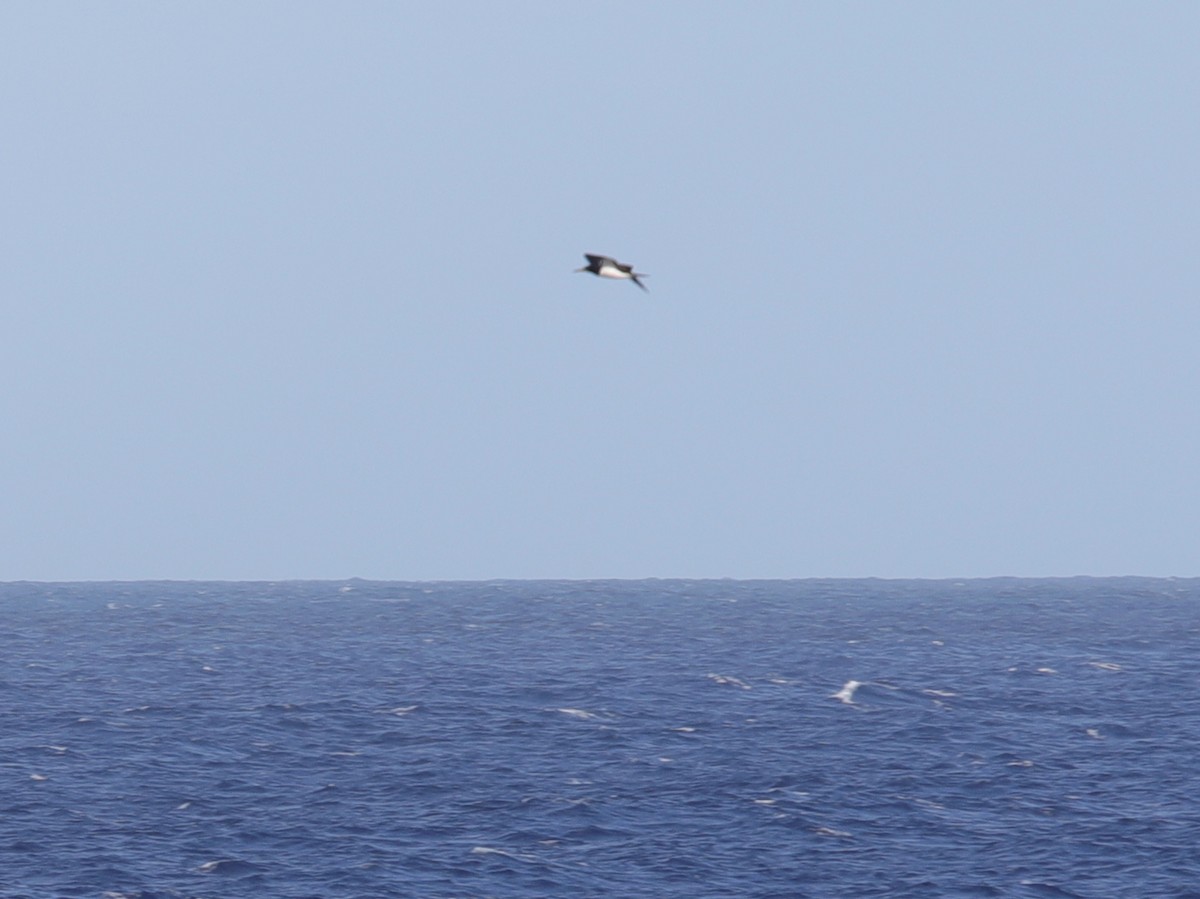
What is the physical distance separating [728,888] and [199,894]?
A: 62.3 feet

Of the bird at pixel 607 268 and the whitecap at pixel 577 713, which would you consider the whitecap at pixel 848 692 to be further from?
the bird at pixel 607 268

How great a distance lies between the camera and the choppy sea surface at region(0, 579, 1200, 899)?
196ft

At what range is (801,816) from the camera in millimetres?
67812

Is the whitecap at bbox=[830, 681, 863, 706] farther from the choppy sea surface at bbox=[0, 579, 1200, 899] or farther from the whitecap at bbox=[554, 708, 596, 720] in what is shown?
the whitecap at bbox=[554, 708, 596, 720]

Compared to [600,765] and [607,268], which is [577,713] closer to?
[600,765]

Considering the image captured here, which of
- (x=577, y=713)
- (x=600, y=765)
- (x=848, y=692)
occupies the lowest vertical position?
(x=600, y=765)

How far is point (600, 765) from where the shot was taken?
77.9 meters

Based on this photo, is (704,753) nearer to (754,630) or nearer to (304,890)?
(304,890)

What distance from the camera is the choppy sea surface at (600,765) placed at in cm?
5959

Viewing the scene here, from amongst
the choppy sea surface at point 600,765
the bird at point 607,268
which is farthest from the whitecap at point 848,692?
the bird at point 607,268

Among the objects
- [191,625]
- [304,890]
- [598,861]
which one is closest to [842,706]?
[598,861]

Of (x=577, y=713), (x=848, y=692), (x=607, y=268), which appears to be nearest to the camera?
(x=607, y=268)

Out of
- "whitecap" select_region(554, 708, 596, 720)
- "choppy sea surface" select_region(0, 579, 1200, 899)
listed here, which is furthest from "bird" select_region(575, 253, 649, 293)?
"whitecap" select_region(554, 708, 596, 720)

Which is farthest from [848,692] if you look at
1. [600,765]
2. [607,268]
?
[607,268]
